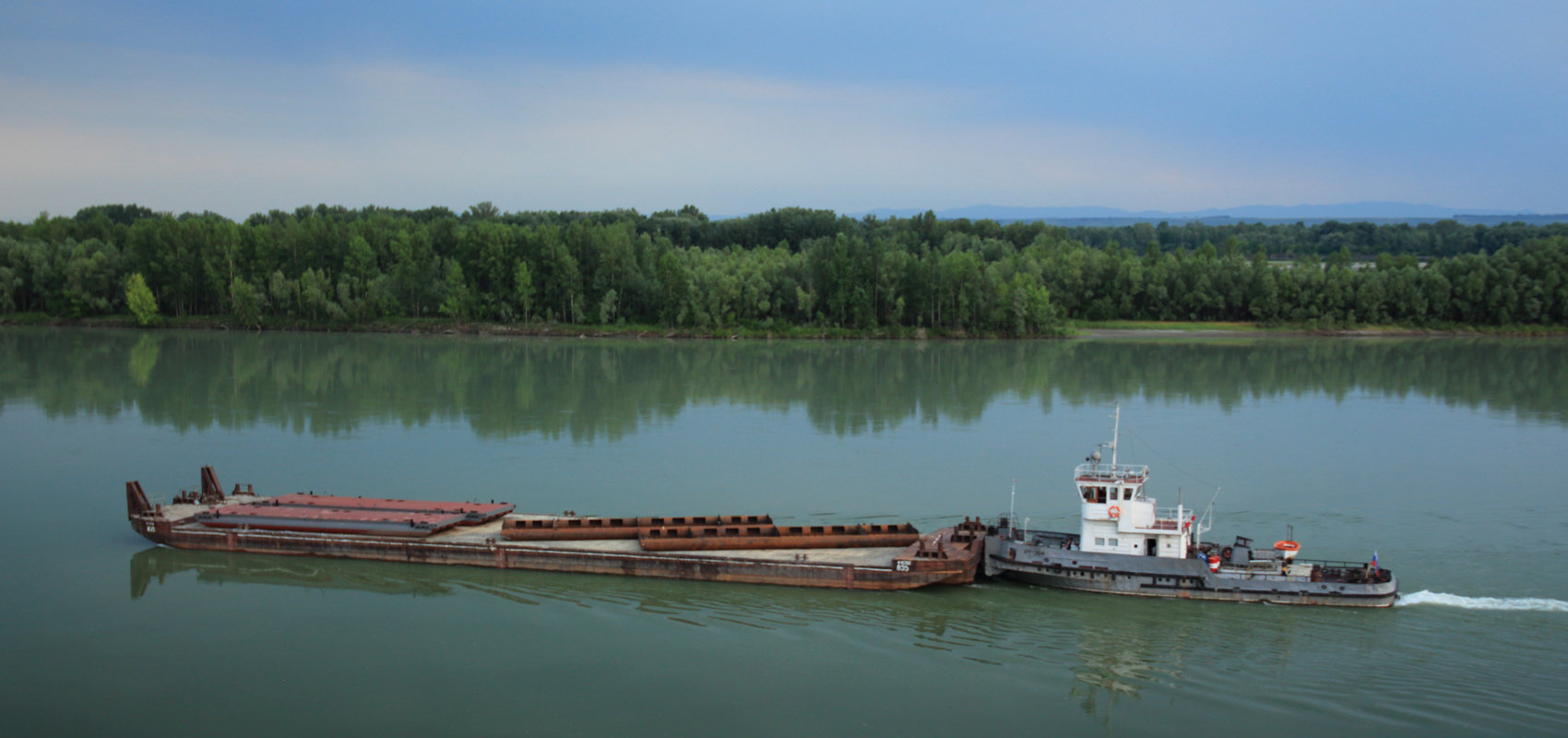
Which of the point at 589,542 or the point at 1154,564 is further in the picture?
the point at 589,542

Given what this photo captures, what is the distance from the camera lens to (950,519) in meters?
28.6

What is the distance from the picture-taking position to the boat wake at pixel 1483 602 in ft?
72.3

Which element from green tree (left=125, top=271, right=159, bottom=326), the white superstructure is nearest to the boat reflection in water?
the white superstructure

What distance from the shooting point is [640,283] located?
342 feet

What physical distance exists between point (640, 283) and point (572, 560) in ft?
268

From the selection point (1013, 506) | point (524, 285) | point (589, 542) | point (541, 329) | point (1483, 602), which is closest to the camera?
point (1483, 602)

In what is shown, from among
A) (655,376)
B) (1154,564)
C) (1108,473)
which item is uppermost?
(1108,473)

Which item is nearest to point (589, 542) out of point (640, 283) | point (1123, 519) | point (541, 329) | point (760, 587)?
point (760, 587)

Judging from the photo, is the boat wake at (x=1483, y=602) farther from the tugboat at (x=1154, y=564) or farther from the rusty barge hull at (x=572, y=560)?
the rusty barge hull at (x=572, y=560)

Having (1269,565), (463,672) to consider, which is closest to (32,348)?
(463,672)

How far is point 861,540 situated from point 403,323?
8732 centimetres

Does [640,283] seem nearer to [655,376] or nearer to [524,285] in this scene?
[524,285]

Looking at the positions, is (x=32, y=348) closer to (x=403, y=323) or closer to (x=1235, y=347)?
(x=403, y=323)

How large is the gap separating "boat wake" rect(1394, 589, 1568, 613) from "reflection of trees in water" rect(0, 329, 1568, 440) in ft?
80.2
